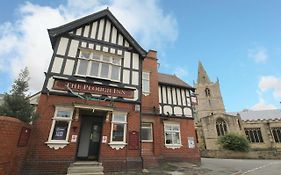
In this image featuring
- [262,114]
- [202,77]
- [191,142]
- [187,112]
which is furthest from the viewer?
[202,77]

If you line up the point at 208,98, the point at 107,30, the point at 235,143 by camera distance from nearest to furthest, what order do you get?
1. the point at 107,30
2. the point at 235,143
3. the point at 208,98

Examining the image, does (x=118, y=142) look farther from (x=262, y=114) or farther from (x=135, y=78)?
(x=262, y=114)

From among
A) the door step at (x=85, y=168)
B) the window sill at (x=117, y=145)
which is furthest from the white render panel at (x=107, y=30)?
the door step at (x=85, y=168)

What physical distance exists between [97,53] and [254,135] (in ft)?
127

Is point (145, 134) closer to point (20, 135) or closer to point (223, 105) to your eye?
point (20, 135)

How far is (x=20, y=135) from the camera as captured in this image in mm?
6422

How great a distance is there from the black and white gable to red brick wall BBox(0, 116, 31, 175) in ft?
10.7

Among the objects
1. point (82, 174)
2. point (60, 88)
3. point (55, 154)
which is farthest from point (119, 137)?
point (60, 88)

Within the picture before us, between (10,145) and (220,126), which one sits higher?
(220,126)

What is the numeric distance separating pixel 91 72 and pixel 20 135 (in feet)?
16.6

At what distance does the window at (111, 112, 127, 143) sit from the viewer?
30.8 feet

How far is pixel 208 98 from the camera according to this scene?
55.5 m

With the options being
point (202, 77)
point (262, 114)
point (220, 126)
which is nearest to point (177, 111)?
point (220, 126)

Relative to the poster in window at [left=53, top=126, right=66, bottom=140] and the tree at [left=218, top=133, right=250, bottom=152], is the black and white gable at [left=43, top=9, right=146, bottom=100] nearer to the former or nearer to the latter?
the poster in window at [left=53, top=126, right=66, bottom=140]
